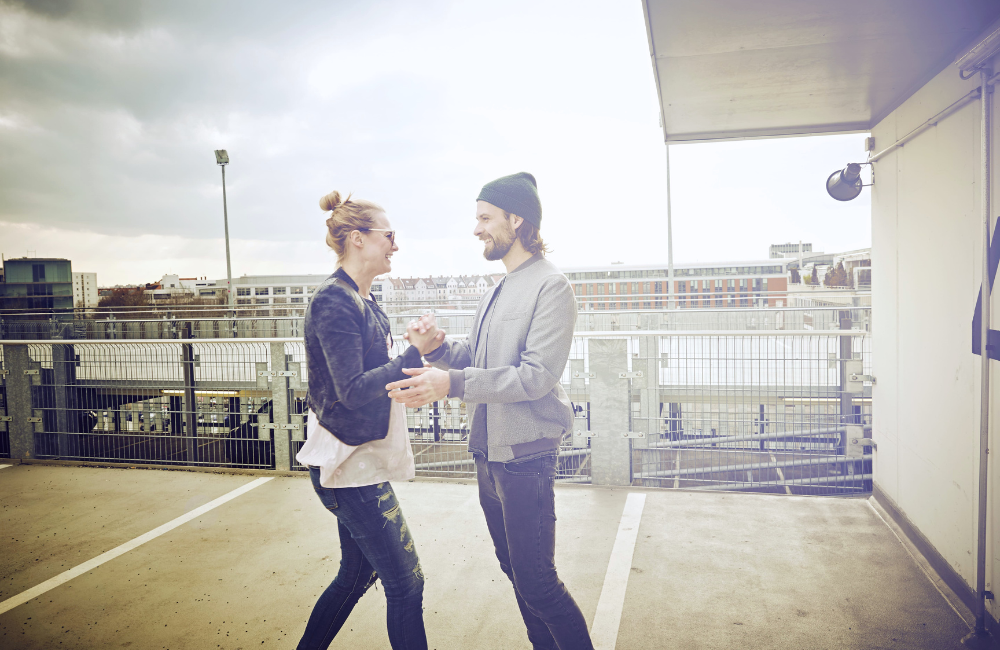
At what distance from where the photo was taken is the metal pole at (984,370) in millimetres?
2408

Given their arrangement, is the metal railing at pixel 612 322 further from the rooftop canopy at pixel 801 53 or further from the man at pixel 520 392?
the man at pixel 520 392

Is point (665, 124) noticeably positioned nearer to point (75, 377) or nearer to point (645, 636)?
point (645, 636)

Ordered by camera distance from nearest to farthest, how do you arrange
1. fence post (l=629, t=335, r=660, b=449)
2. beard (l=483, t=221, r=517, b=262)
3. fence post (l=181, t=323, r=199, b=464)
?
beard (l=483, t=221, r=517, b=262) < fence post (l=629, t=335, r=660, b=449) < fence post (l=181, t=323, r=199, b=464)

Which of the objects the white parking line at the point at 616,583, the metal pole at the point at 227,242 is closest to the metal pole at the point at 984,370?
the white parking line at the point at 616,583

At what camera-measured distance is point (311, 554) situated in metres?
3.61

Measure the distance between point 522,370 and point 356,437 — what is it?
0.60m

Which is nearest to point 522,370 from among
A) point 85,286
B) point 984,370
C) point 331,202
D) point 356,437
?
point 356,437

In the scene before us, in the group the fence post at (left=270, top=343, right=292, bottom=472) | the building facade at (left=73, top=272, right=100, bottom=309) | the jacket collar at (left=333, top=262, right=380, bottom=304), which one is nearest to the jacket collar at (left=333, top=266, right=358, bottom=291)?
the jacket collar at (left=333, top=262, right=380, bottom=304)

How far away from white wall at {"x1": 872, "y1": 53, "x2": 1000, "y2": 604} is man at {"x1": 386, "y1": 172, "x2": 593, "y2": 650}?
2.03 meters

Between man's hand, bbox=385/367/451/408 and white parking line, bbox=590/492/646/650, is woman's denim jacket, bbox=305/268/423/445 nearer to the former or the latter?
man's hand, bbox=385/367/451/408

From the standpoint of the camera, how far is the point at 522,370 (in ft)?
6.18

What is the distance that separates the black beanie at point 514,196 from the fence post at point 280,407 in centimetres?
387

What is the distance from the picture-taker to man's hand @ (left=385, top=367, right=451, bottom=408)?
179 cm

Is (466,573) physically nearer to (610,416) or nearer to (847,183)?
(610,416)
